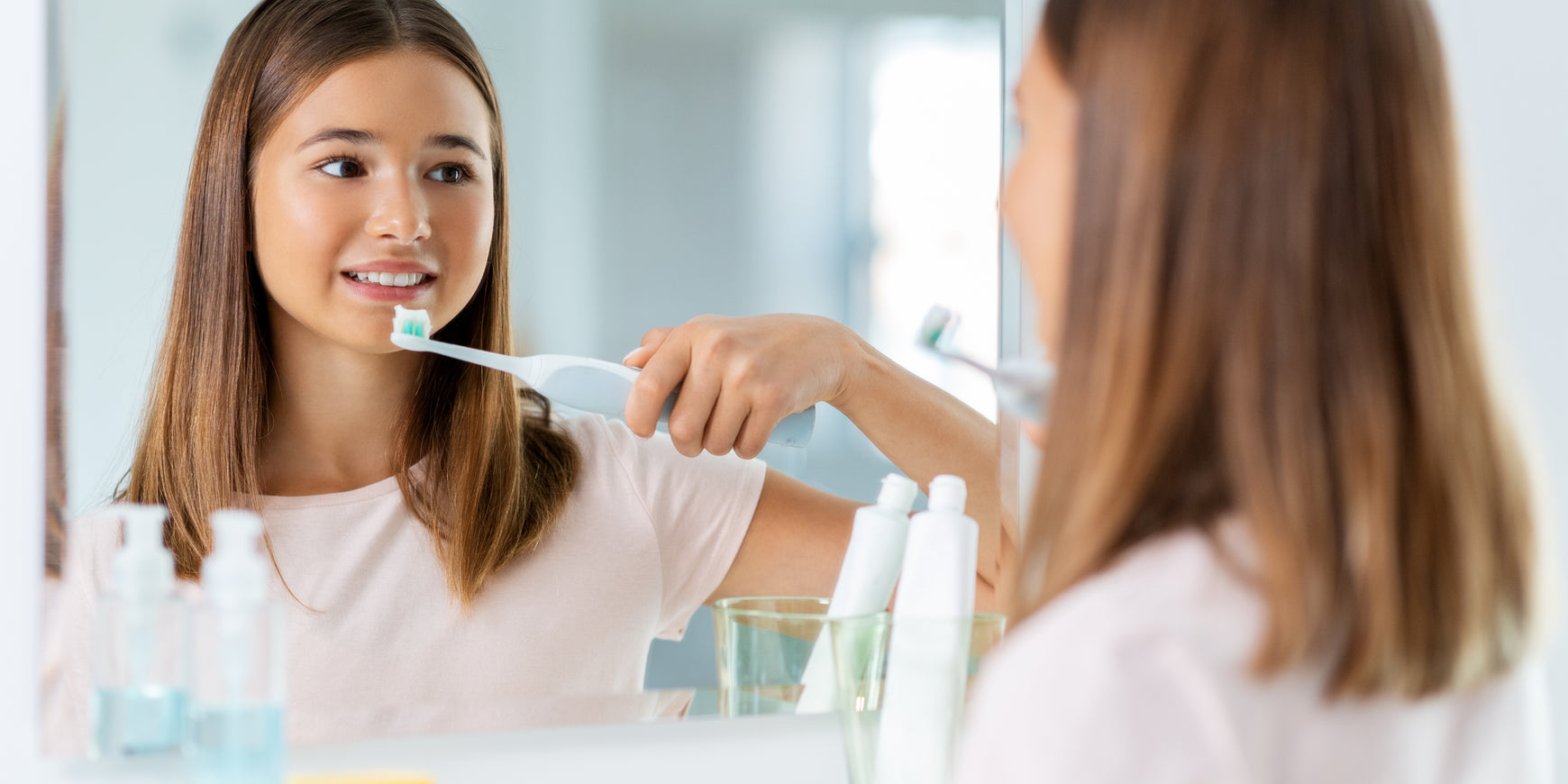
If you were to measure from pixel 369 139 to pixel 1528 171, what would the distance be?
31.3 inches

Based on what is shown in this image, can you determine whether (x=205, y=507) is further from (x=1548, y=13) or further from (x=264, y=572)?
(x=1548, y=13)

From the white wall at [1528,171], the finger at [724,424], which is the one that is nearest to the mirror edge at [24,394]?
the finger at [724,424]

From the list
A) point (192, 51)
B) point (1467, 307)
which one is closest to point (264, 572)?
point (192, 51)

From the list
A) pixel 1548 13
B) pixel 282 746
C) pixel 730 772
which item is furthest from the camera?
pixel 1548 13

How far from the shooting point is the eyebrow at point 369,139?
0.66 m

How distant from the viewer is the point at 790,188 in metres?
0.75

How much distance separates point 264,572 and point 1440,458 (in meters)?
0.52

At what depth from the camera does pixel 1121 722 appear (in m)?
0.38

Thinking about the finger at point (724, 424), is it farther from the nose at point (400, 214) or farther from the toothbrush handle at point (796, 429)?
the nose at point (400, 214)

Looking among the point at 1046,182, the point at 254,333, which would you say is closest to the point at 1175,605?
the point at 1046,182

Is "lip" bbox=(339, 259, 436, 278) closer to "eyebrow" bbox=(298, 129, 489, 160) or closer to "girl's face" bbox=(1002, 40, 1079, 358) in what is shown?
"eyebrow" bbox=(298, 129, 489, 160)

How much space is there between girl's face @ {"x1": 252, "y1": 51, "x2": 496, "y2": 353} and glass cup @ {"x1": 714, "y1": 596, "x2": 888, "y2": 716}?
0.25 m

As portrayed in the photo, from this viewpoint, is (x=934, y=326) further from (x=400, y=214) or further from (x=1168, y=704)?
(x=1168, y=704)

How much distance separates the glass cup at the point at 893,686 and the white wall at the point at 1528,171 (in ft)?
1.60
